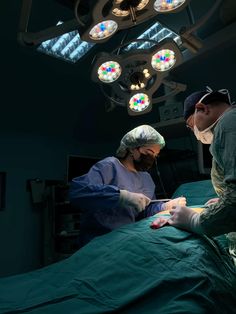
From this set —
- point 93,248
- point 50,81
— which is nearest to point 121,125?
point 50,81

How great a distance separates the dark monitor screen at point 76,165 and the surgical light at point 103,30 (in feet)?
8.48

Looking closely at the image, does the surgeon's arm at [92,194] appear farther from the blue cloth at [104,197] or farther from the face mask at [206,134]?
the face mask at [206,134]

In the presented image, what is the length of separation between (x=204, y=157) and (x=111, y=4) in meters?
1.54

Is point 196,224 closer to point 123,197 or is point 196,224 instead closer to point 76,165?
point 123,197

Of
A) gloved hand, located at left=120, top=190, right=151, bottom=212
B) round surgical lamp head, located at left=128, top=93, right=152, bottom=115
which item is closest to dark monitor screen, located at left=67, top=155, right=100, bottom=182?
gloved hand, located at left=120, top=190, right=151, bottom=212

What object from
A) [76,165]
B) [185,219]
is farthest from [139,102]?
[76,165]

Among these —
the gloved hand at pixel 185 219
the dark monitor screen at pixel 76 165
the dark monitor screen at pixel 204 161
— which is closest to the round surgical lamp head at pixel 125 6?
the gloved hand at pixel 185 219

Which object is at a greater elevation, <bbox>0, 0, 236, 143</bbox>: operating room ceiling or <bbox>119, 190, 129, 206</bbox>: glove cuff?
<bbox>0, 0, 236, 143</bbox>: operating room ceiling

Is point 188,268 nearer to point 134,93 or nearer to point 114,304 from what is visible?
point 114,304

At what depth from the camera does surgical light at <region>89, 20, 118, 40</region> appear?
1.15 meters

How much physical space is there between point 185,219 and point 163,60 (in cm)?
73

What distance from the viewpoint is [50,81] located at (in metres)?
2.99

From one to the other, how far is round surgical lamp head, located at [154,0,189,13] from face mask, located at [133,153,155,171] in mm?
1075

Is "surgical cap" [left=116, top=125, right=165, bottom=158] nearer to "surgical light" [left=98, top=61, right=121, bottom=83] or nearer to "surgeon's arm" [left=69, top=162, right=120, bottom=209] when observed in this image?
"surgeon's arm" [left=69, top=162, right=120, bottom=209]
